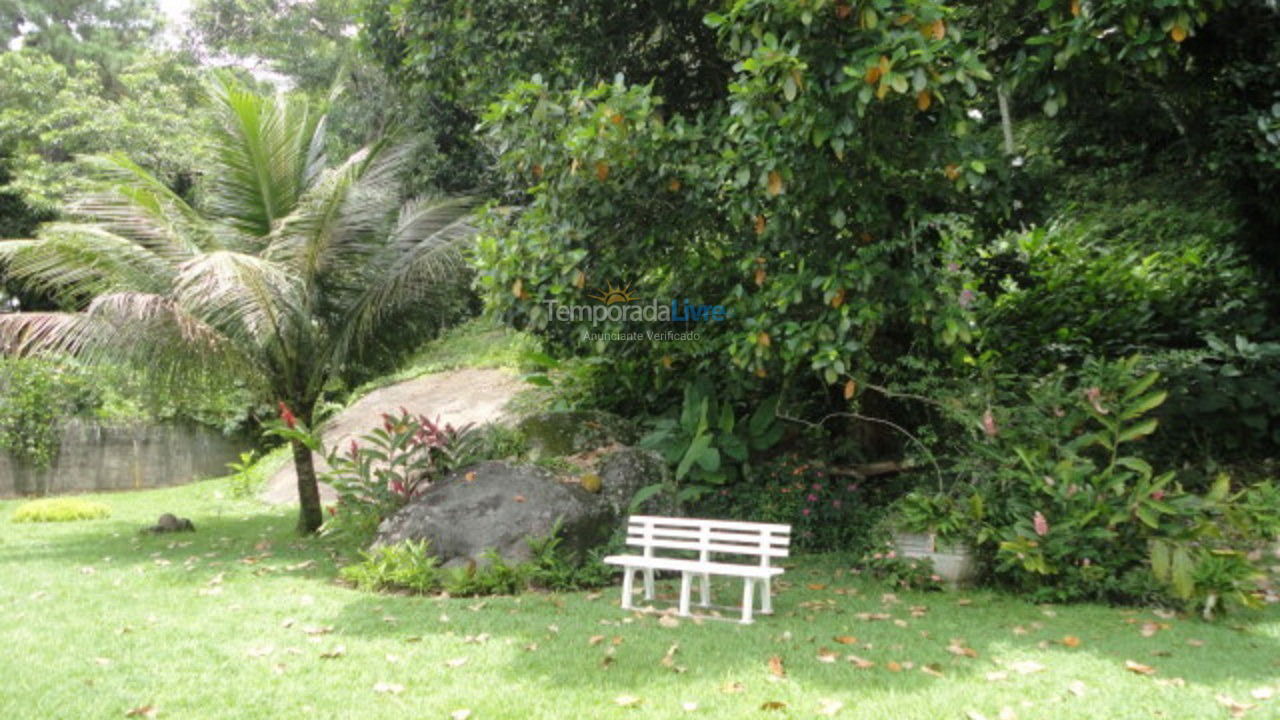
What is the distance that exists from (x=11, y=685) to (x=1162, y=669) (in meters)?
6.12

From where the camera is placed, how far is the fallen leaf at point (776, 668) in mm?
4629

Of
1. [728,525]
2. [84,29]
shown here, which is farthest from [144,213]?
[84,29]

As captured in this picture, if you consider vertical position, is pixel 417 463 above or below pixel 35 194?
below

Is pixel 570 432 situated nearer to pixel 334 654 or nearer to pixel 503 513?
pixel 503 513

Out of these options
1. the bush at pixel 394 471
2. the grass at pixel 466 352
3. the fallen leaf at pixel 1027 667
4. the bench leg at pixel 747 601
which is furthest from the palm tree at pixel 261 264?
the fallen leaf at pixel 1027 667

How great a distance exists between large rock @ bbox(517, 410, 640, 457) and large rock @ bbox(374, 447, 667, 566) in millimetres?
715

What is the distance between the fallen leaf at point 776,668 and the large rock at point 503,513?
2848 millimetres

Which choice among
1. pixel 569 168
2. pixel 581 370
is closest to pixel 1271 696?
pixel 569 168

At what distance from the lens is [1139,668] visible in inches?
183

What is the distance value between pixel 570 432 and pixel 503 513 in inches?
61.4

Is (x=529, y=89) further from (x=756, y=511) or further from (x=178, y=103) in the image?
(x=178, y=103)

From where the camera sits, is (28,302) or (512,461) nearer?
(512,461)

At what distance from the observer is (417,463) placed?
8.48 meters

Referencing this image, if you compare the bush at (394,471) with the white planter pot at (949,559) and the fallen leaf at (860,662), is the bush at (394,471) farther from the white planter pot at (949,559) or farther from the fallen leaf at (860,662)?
the fallen leaf at (860,662)
